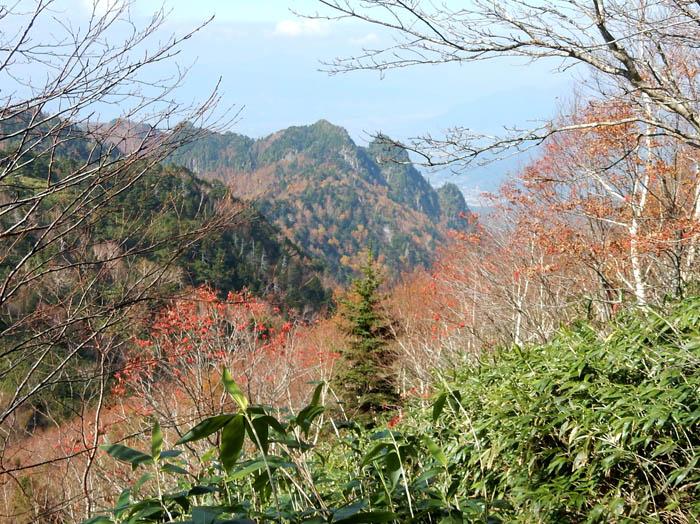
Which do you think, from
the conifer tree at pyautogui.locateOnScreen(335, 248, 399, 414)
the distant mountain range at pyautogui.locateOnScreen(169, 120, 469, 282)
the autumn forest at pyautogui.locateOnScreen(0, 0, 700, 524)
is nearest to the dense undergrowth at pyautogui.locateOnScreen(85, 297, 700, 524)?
the autumn forest at pyautogui.locateOnScreen(0, 0, 700, 524)

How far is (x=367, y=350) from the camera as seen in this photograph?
11.6m

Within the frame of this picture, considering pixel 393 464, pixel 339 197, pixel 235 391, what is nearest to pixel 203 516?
pixel 235 391

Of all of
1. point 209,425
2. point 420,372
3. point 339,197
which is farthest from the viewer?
point 339,197

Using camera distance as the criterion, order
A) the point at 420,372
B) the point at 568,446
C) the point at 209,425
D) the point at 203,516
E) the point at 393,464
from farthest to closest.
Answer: the point at 420,372 → the point at 568,446 → the point at 393,464 → the point at 203,516 → the point at 209,425

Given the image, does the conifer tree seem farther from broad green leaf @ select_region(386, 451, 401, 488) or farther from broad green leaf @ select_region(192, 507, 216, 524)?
broad green leaf @ select_region(192, 507, 216, 524)

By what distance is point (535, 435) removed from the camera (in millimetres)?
2803

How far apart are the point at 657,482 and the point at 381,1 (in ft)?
10.8

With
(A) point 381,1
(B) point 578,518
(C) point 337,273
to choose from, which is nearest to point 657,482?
(B) point 578,518

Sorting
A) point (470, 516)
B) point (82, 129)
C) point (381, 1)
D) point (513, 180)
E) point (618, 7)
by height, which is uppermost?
point (381, 1)

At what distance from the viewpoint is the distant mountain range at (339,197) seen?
340 ft

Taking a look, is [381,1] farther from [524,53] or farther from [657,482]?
[657,482]

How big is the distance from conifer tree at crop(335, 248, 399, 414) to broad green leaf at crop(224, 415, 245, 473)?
32.9 ft

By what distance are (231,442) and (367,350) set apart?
424 inches

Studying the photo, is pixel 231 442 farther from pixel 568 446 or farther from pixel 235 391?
pixel 568 446
